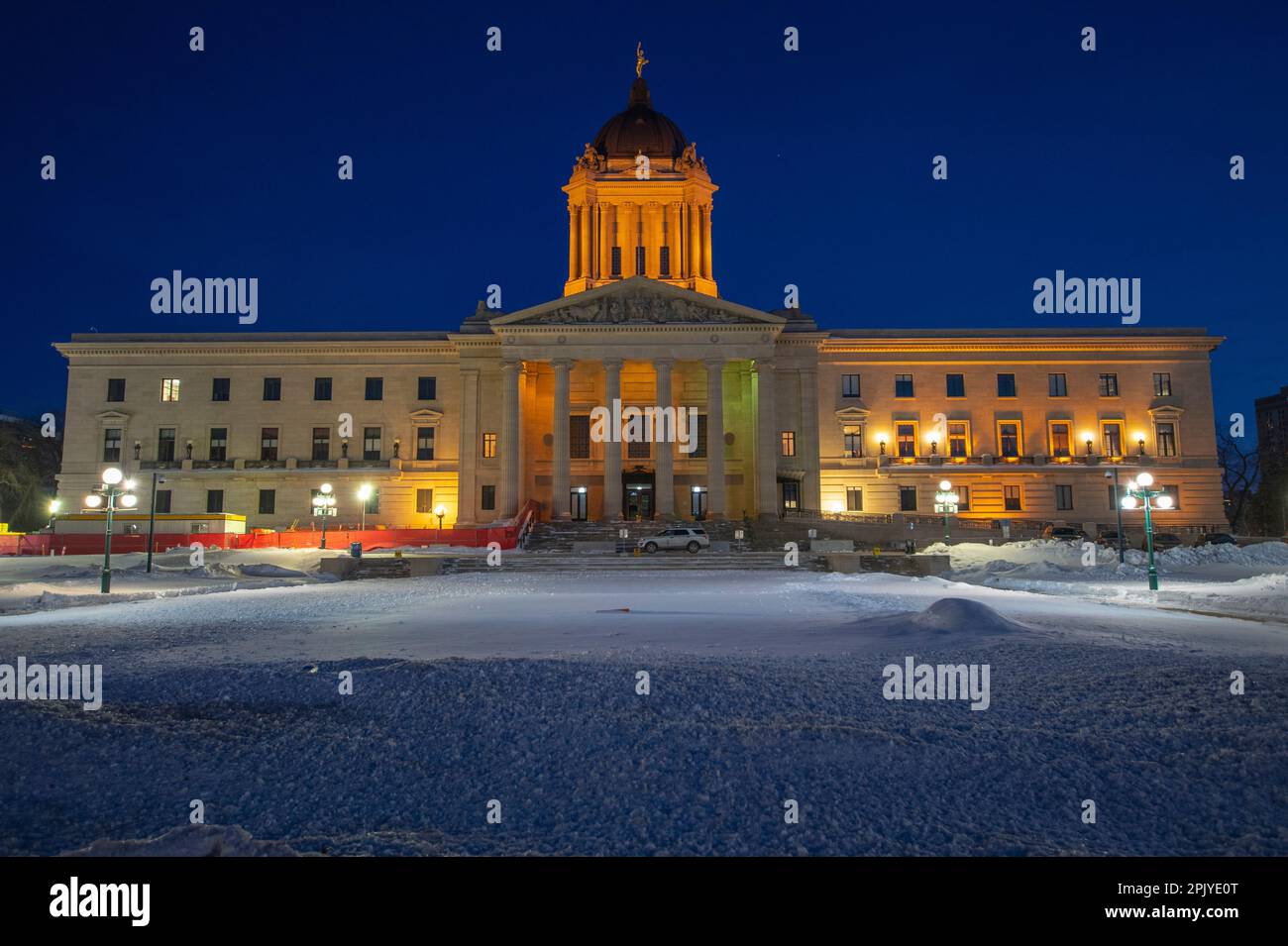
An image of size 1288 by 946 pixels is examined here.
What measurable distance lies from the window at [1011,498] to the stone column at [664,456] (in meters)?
24.3

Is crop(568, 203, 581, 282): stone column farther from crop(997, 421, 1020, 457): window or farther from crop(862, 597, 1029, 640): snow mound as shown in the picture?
crop(862, 597, 1029, 640): snow mound

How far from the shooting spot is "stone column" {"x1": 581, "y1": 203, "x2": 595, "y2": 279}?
64.1 metres

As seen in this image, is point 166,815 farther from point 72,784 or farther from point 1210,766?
point 1210,766

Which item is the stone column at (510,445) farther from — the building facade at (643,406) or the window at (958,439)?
the window at (958,439)

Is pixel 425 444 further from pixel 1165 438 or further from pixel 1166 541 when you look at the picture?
pixel 1165 438

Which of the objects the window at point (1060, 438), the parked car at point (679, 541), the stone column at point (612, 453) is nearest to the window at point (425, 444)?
the stone column at point (612, 453)

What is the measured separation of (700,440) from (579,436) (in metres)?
8.58

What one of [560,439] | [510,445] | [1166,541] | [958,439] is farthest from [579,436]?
[1166,541]

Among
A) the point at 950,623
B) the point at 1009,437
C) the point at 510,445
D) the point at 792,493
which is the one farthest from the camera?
the point at 1009,437

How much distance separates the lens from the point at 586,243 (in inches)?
2534

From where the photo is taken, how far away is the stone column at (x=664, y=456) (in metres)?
50.0

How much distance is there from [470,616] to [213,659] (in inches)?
242

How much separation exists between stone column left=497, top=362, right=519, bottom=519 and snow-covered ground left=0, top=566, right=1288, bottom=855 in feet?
127
